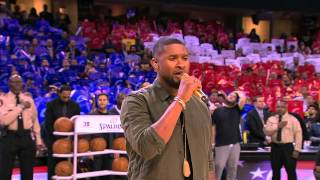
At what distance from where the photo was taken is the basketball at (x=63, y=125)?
745cm

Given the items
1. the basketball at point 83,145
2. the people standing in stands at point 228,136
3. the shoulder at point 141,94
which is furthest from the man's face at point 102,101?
the shoulder at point 141,94

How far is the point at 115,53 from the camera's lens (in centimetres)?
1599

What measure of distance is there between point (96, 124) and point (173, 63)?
5.41 m

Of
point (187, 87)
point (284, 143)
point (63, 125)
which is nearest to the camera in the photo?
point (187, 87)

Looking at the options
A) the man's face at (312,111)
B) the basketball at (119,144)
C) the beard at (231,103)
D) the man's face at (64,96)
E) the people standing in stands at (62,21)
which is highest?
the people standing in stands at (62,21)

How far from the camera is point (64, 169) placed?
7.34 m

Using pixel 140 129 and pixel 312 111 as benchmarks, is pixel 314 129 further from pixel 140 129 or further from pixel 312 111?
pixel 140 129

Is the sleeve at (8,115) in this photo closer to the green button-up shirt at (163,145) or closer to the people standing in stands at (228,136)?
the people standing in stands at (228,136)

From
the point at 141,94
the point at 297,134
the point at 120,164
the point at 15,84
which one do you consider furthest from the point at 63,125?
the point at 141,94

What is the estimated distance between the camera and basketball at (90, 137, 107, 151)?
7.69 m

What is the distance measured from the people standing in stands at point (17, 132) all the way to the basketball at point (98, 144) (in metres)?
0.81

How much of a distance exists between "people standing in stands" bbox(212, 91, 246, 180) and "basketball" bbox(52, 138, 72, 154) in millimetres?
2145

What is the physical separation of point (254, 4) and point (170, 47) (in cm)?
2011

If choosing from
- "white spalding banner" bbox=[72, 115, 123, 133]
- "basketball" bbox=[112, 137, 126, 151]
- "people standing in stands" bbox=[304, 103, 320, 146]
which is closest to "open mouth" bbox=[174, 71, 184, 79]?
"white spalding banner" bbox=[72, 115, 123, 133]
